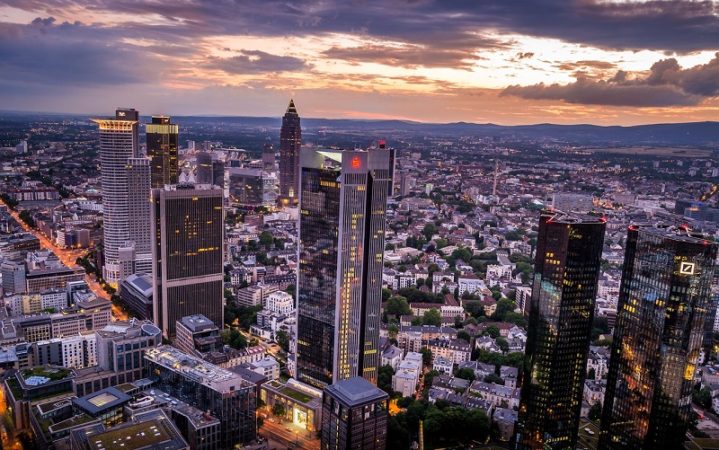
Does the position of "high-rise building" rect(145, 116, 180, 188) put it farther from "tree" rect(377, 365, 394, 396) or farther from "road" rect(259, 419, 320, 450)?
"road" rect(259, 419, 320, 450)

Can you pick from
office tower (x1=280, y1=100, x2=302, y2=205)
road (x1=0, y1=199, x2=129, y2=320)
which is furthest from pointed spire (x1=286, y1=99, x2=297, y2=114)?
road (x1=0, y1=199, x2=129, y2=320)

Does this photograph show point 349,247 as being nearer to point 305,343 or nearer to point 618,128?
point 305,343

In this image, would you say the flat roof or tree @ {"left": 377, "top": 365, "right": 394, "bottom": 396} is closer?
the flat roof

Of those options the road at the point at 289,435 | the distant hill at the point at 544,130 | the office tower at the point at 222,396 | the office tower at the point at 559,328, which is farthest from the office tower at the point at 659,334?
the distant hill at the point at 544,130

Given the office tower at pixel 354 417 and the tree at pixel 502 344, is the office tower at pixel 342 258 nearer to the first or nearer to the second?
the office tower at pixel 354 417

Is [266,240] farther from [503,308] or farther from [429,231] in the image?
[503,308]

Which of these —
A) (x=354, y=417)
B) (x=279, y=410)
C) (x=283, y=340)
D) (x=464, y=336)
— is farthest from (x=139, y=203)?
(x=354, y=417)
